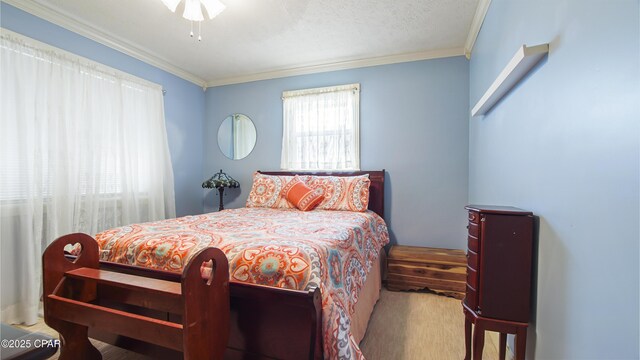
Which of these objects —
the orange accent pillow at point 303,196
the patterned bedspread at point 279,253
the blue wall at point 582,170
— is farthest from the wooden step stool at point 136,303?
the orange accent pillow at point 303,196

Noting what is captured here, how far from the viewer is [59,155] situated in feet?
7.50

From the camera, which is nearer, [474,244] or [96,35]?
[474,244]

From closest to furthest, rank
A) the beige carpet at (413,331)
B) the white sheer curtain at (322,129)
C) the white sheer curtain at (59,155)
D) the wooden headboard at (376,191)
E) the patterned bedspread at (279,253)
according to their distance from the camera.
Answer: the patterned bedspread at (279,253), the beige carpet at (413,331), the white sheer curtain at (59,155), the wooden headboard at (376,191), the white sheer curtain at (322,129)

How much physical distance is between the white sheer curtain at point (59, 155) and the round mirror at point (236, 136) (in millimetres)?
993

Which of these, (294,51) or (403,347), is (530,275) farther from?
(294,51)

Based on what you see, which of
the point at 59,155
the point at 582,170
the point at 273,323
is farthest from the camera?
the point at 59,155

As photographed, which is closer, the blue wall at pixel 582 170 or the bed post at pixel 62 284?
the blue wall at pixel 582 170

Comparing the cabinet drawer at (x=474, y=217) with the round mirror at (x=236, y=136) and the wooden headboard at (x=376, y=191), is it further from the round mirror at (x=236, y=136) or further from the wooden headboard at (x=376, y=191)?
the round mirror at (x=236, y=136)

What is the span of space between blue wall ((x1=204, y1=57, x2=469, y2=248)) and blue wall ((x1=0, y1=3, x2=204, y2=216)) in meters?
1.69

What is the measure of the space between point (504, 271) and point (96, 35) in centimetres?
375

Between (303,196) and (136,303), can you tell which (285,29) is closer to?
(303,196)

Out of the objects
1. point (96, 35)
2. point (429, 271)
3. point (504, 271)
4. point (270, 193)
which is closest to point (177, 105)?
→ point (96, 35)

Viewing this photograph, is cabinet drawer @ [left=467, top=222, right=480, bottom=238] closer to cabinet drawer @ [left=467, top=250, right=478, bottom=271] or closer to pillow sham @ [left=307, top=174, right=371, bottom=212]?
cabinet drawer @ [left=467, top=250, right=478, bottom=271]

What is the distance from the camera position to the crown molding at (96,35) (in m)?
2.15
